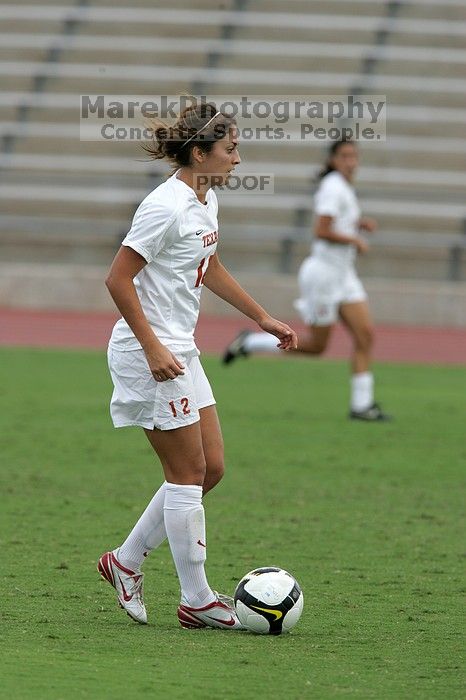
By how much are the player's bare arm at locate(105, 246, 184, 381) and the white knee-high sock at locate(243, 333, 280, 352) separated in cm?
746

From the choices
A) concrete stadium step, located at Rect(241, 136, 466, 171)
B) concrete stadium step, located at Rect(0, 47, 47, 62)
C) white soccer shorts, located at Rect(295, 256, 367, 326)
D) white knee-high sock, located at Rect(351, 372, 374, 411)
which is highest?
concrete stadium step, located at Rect(0, 47, 47, 62)

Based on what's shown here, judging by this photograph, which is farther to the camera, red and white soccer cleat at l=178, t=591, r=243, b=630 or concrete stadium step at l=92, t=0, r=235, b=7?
concrete stadium step at l=92, t=0, r=235, b=7

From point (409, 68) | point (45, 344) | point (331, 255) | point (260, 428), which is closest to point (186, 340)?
point (260, 428)

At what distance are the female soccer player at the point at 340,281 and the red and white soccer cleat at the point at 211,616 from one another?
236 inches

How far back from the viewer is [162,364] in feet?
15.6

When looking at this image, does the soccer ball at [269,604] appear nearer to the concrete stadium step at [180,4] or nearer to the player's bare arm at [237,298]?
the player's bare arm at [237,298]

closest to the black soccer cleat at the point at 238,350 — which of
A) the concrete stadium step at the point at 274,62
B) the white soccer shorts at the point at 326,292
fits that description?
the white soccer shorts at the point at 326,292

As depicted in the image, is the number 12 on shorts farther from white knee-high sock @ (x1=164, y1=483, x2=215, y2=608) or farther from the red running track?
the red running track

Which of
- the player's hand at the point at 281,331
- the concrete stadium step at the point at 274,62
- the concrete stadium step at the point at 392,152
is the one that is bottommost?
the player's hand at the point at 281,331

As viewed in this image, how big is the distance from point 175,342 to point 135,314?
25 cm

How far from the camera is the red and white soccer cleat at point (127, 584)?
503 centimetres

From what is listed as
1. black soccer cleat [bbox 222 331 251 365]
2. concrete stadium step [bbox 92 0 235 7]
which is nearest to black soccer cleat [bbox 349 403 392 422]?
black soccer cleat [bbox 222 331 251 365]

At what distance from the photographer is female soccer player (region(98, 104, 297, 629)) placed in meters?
4.81

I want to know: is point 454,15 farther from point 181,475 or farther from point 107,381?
point 181,475
